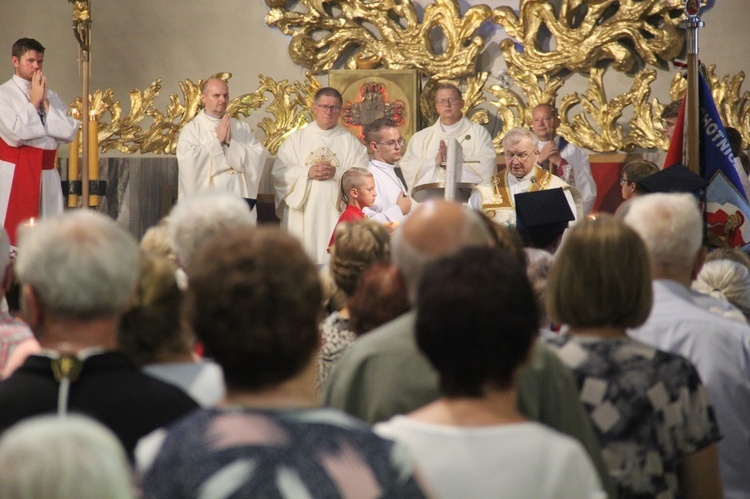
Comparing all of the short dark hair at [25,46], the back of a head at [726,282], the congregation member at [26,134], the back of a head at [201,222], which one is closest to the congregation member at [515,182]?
the congregation member at [26,134]

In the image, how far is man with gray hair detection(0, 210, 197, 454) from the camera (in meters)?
2.31

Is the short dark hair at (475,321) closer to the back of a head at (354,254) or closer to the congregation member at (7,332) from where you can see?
the congregation member at (7,332)

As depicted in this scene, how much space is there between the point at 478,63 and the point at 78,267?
998 cm

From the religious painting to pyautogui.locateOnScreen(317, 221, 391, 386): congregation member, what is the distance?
7833 mm

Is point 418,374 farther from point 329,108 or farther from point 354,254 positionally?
point 329,108

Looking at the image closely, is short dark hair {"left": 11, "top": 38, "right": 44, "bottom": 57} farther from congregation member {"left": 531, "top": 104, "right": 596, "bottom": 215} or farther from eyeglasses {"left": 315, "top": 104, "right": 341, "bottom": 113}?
congregation member {"left": 531, "top": 104, "right": 596, "bottom": 215}

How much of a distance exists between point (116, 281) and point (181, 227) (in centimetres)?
99

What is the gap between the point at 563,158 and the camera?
1092cm

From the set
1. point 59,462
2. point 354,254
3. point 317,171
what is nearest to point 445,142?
point 317,171

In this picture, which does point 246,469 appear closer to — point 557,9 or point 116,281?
point 116,281

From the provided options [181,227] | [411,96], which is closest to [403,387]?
[181,227]

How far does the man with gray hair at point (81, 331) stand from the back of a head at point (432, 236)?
0.64 meters

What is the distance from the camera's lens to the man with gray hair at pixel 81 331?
231 cm

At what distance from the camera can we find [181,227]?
3.30m
